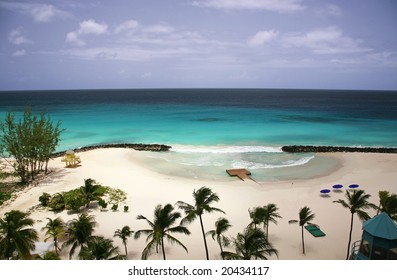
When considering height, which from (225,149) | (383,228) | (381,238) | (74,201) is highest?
(383,228)

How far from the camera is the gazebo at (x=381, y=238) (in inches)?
269

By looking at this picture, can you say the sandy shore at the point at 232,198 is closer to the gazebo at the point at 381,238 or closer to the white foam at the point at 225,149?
the gazebo at the point at 381,238

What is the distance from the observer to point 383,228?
698 centimetres

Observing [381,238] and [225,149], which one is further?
[225,149]

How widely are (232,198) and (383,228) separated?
8.92m

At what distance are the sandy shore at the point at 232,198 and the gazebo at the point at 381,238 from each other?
396cm

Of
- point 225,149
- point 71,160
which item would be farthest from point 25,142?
point 225,149

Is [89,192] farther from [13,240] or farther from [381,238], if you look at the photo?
[381,238]

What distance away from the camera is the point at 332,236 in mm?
11984

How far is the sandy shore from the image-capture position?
1141 cm

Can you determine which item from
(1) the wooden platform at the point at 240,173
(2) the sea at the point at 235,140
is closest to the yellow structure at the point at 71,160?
(2) the sea at the point at 235,140

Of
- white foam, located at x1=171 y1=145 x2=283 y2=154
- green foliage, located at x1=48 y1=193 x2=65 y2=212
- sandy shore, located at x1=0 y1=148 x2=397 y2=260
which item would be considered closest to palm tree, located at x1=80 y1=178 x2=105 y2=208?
sandy shore, located at x1=0 y1=148 x2=397 y2=260

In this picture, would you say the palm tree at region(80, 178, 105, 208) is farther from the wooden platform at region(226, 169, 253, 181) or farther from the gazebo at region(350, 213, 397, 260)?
the gazebo at region(350, 213, 397, 260)

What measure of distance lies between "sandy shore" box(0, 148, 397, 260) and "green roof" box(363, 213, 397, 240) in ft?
13.9
